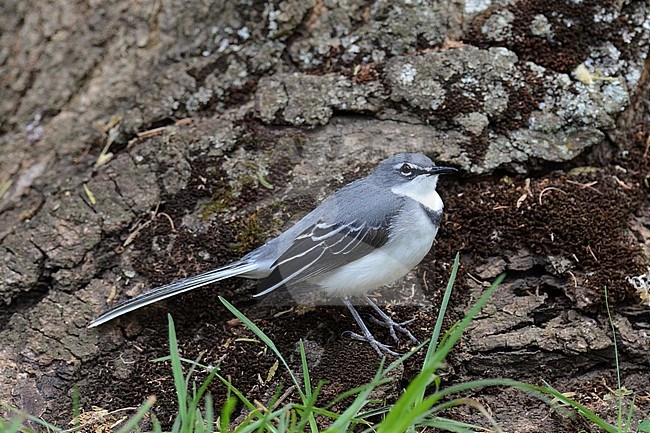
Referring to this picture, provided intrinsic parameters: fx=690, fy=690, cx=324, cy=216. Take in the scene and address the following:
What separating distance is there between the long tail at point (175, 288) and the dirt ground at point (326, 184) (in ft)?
0.64

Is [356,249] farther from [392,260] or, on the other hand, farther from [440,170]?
[440,170]

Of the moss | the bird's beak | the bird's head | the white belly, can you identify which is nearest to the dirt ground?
the moss

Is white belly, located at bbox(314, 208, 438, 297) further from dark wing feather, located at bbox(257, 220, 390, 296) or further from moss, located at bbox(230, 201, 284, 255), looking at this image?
moss, located at bbox(230, 201, 284, 255)

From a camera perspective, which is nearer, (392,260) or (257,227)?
(392,260)

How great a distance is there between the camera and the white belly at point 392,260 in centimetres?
451

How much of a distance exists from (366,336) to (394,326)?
0.22 metres

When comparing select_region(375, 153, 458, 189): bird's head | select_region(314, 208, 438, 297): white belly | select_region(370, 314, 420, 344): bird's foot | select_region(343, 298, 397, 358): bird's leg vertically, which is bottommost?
select_region(370, 314, 420, 344): bird's foot

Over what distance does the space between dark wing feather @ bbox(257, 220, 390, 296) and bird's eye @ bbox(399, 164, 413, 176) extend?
0.42 m

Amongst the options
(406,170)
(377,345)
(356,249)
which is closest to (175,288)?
(356,249)

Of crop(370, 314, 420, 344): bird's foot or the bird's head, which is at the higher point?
the bird's head

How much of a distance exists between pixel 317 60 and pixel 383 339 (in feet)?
7.97

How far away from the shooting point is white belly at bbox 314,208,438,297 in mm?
4508

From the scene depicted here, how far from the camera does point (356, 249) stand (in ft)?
15.1

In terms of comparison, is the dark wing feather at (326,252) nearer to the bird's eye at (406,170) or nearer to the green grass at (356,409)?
the bird's eye at (406,170)
